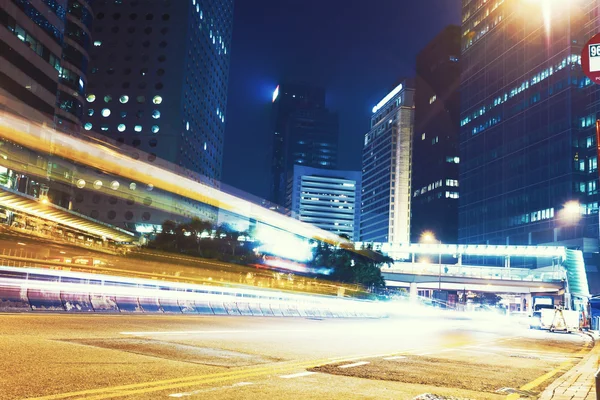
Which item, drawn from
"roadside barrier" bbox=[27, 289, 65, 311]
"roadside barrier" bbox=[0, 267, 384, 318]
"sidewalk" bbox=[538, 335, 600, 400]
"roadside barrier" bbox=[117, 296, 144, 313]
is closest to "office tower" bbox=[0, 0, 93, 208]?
"roadside barrier" bbox=[0, 267, 384, 318]

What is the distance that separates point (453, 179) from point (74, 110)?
362 ft

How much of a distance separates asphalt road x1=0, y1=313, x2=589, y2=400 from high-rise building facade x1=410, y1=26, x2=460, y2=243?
158 m

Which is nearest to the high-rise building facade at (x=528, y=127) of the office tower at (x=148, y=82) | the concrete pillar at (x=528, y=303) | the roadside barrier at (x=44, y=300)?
the concrete pillar at (x=528, y=303)

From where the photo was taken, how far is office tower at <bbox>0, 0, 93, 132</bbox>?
216ft

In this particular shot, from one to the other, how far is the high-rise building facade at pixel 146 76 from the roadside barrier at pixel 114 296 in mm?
105528

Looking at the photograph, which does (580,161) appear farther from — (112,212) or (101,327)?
(101,327)

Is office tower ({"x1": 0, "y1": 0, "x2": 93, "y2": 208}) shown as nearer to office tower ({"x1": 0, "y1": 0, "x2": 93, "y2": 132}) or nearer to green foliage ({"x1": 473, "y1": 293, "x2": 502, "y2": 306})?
office tower ({"x1": 0, "y1": 0, "x2": 93, "y2": 132})

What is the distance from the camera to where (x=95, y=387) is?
6504mm

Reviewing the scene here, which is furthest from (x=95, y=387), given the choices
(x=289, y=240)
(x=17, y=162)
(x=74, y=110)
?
(x=74, y=110)

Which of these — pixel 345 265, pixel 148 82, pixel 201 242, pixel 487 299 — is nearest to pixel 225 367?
pixel 201 242

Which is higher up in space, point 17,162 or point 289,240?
point 17,162

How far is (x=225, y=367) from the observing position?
8.70 meters

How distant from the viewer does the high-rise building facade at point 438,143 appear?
170 m

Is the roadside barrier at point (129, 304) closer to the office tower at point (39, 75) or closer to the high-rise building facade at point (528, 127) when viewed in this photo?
the office tower at point (39, 75)
